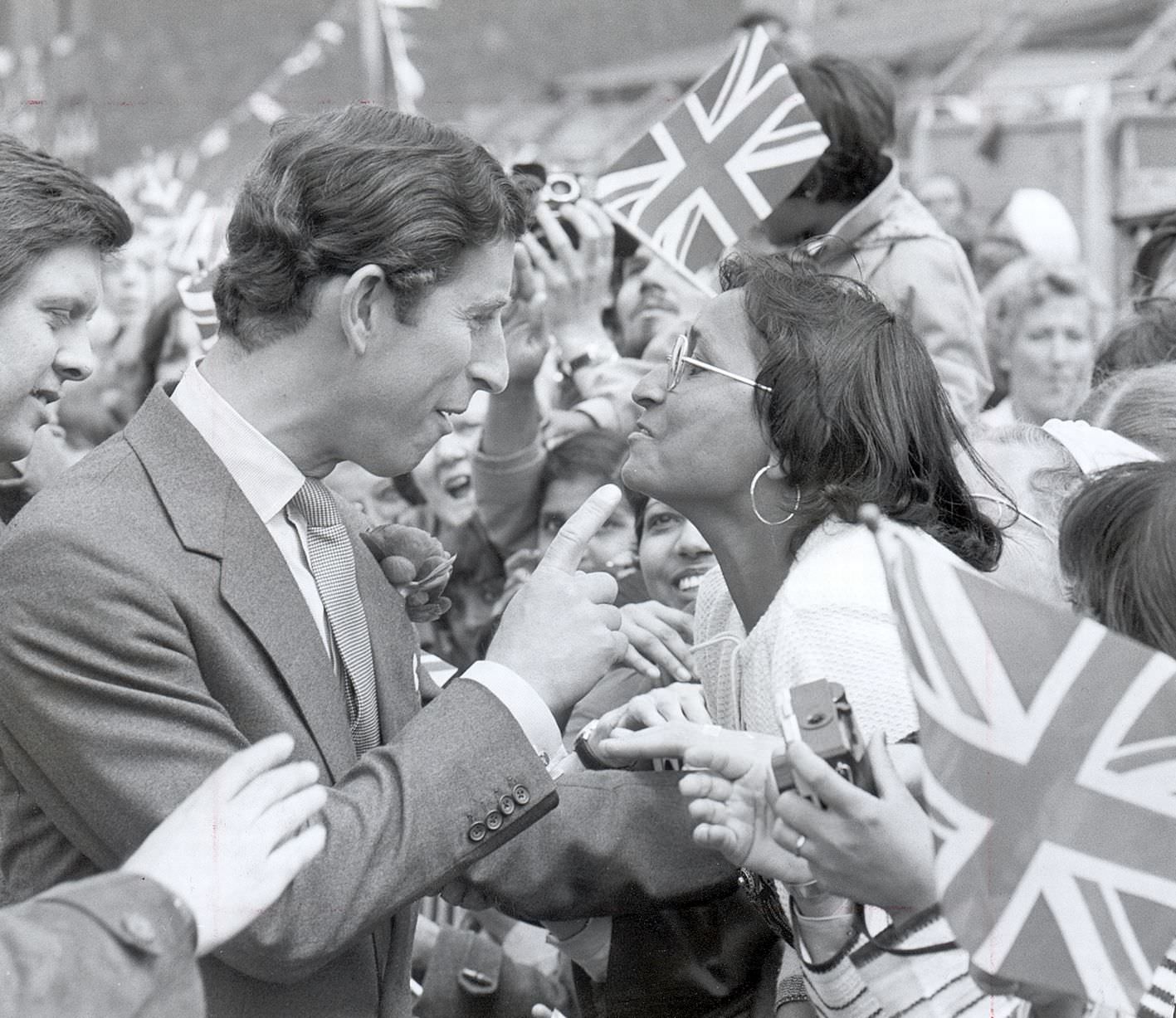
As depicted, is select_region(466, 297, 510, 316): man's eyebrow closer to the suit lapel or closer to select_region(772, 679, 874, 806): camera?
the suit lapel

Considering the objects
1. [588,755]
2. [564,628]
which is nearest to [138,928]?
[564,628]

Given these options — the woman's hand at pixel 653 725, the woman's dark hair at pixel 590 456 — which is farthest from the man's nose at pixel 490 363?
the woman's dark hair at pixel 590 456

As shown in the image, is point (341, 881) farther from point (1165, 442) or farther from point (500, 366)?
point (1165, 442)

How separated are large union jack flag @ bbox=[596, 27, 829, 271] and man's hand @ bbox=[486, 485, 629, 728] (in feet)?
7.49

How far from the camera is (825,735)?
1896 mm

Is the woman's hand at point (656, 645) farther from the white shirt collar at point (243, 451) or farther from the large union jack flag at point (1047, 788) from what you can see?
the large union jack flag at point (1047, 788)

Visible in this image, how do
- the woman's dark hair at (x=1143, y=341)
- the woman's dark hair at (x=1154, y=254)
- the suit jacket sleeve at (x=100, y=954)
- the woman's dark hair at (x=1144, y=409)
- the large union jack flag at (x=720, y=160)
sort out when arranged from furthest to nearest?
the woman's dark hair at (x=1154, y=254)
the large union jack flag at (x=720, y=160)
the woman's dark hair at (x=1143, y=341)
the woman's dark hair at (x=1144, y=409)
the suit jacket sleeve at (x=100, y=954)

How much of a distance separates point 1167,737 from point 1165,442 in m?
1.53

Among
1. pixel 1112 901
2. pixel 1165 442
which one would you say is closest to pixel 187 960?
pixel 1112 901

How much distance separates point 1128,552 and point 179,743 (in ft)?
3.85

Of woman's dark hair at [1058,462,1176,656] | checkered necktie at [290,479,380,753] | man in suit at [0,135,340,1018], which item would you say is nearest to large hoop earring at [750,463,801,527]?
woman's dark hair at [1058,462,1176,656]

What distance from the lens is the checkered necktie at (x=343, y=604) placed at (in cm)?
239

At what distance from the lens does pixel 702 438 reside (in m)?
2.80

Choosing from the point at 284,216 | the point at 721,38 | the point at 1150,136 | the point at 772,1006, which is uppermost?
the point at 284,216
